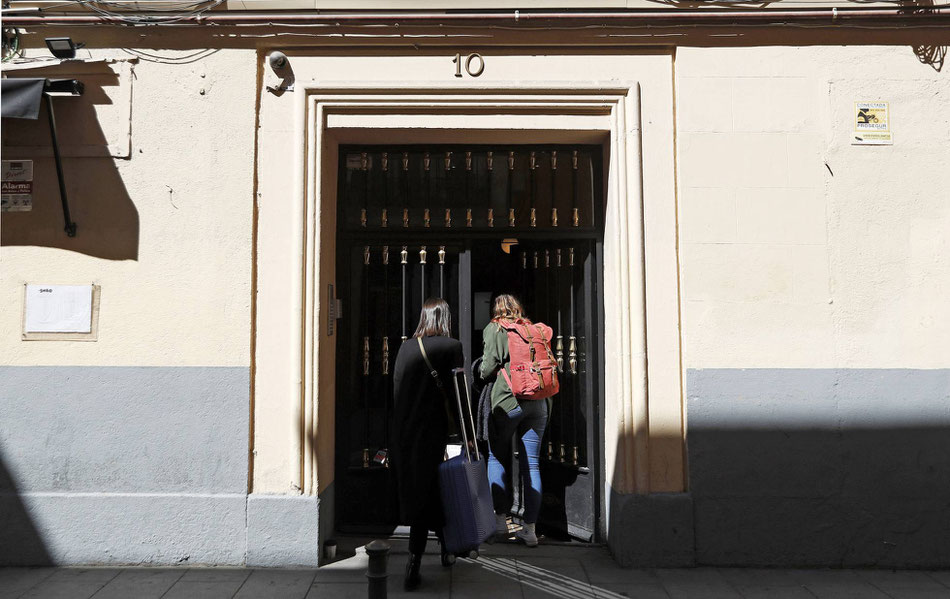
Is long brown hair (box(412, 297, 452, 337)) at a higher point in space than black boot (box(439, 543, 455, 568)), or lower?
higher

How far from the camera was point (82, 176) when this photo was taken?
4809 millimetres

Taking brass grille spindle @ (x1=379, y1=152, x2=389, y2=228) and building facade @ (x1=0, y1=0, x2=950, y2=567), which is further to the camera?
brass grille spindle @ (x1=379, y1=152, x2=389, y2=228)

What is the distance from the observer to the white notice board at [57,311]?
187 inches

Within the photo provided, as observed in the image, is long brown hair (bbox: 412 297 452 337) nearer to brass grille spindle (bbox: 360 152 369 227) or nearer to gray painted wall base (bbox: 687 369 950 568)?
brass grille spindle (bbox: 360 152 369 227)

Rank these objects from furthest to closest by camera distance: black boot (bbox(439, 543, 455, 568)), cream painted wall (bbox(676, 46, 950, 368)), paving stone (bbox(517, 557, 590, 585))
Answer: cream painted wall (bbox(676, 46, 950, 368))
black boot (bbox(439, 543, 455, 568))
paving stone (bbox(517, 557, 590, 585))

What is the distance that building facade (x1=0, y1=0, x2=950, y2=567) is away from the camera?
15.1ft

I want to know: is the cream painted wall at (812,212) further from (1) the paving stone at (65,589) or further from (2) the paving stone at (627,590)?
(1) the paving stone at (65,589)

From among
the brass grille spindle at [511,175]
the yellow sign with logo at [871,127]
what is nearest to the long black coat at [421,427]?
the brass grille spindle at [511,175]

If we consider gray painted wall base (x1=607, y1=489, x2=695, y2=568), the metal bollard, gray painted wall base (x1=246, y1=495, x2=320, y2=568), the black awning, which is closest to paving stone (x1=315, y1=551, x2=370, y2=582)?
gray painted wall base (x1=246, y1=495, x2=320, y2=568)

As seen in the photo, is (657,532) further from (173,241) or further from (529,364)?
(173,241)

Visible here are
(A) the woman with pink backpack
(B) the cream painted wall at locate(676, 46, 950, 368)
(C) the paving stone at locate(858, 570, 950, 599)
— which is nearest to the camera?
(C) the paving stone at locate(858, 570, 950, 599)

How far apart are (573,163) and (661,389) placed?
6.50 feet

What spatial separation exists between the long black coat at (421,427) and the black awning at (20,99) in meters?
3.13

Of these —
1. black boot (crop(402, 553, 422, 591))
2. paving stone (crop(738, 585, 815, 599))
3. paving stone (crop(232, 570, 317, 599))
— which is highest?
black boot (crop(402, 553, 422, 591))
